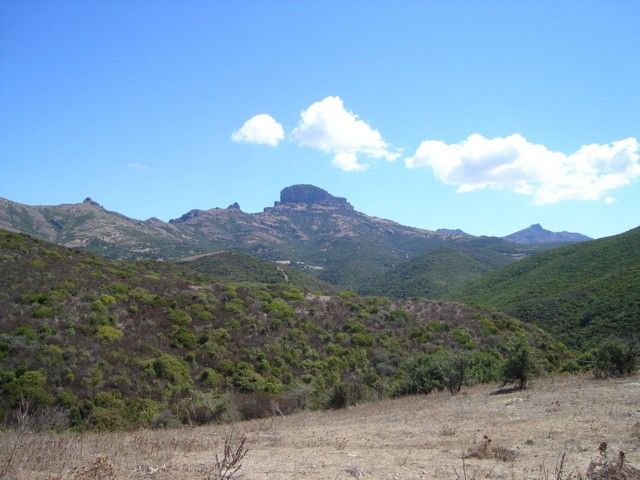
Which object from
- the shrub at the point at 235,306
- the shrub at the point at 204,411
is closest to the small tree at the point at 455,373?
the shrub at the point at 204,411

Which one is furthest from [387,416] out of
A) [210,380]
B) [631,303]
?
[631,303]

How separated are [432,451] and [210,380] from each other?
1818 cm

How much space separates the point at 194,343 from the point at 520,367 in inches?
747

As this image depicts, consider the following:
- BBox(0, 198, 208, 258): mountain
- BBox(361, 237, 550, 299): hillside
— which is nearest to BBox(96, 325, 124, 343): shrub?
BBox(361, 237, 550, 299): hillside

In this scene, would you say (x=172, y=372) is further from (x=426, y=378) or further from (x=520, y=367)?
(x=520, y=367)

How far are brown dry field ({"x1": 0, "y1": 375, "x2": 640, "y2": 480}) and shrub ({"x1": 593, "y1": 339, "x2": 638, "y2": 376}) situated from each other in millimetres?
2222

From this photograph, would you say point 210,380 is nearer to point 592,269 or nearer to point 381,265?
point 592,269

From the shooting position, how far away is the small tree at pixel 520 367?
1789 centimetres

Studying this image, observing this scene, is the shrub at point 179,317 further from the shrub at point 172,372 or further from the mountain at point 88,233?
the mountain at point 88,233

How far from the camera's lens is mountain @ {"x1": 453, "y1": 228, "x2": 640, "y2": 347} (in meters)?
44.6

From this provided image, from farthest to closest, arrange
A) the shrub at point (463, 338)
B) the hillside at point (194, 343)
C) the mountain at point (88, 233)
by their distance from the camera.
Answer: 1. the mountain at point (88, 233)
2. the shrub at point (463, 338)
3. the hillside at point (194, 343)

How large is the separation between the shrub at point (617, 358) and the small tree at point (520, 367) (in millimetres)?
2608

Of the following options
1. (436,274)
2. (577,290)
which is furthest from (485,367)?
(436,274)

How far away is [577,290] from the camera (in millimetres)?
57188
